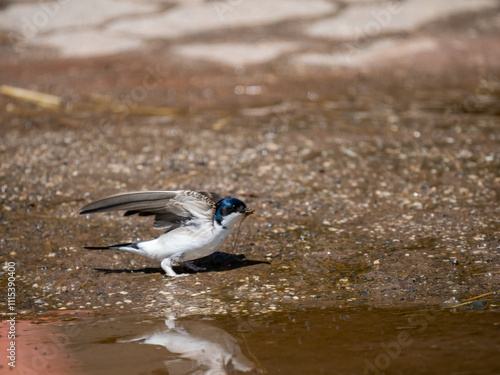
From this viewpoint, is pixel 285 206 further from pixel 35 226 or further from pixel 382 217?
pixel 35 226

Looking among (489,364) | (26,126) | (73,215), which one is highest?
(26,126)

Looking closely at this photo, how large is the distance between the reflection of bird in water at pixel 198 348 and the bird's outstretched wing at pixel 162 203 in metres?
0.83

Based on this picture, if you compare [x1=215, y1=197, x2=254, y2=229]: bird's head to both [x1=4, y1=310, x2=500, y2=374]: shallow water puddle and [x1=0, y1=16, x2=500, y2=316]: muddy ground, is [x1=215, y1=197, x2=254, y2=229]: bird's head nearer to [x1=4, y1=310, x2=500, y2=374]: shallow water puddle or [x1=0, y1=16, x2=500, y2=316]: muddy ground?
[x1=0, y1=16, x2=500, y2=316]: muddy ground

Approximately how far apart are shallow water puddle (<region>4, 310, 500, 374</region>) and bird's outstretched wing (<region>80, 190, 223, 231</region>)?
2.45ft

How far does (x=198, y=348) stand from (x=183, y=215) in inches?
47.5

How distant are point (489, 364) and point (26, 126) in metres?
6.02

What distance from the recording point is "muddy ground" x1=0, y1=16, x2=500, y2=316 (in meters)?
4.29

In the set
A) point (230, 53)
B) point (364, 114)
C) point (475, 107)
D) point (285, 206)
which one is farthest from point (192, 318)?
point (230, 53)

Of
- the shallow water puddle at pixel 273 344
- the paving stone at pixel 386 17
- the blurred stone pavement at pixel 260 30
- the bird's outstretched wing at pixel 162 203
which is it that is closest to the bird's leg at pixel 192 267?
the bird's outstretched wing at pixel 162 203

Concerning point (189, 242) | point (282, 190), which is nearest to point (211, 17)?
point (282, 190)

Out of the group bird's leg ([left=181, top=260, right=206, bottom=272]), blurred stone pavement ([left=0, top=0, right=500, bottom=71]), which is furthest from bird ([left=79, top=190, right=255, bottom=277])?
blurred stone pavement ([left=0, top=0, right=500, bottom=71])

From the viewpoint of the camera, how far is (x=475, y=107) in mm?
8133

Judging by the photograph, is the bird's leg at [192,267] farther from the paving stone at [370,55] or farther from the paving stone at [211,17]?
the paving stone at [211,17]

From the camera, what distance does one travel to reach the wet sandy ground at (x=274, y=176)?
424 cm
